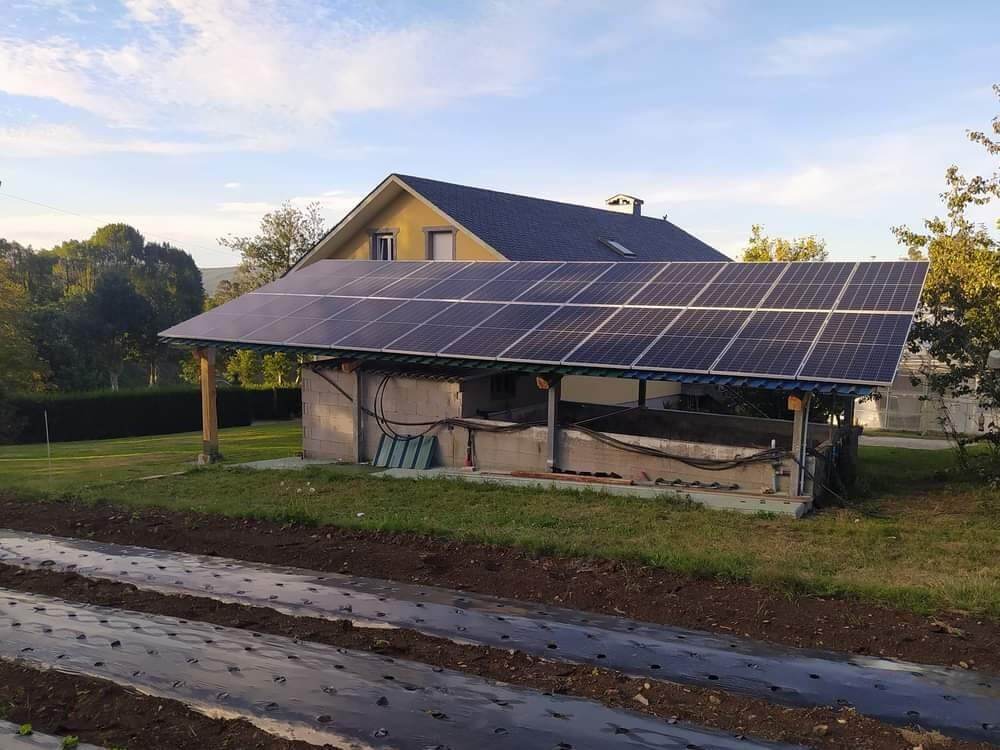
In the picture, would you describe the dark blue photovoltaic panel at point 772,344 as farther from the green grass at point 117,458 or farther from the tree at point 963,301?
the green grass at point 117,458

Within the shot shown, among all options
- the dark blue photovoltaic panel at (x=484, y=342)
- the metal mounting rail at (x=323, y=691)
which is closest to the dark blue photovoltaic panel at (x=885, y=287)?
the dark blue photovoltaic panel at (x=484, y=342)

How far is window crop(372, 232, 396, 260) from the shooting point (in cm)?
2945

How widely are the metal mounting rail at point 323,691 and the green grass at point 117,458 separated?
909 centimetres

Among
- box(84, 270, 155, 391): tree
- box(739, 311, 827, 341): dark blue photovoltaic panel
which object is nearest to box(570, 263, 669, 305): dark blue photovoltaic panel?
box(739, 311, 827, 341): dark blue photovoltaic panel

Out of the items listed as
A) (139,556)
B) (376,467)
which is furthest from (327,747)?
(376,467)

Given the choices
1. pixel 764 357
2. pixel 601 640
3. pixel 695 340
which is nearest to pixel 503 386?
pixel 695 340

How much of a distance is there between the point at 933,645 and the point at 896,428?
27.9 metres

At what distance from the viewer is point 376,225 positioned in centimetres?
2966

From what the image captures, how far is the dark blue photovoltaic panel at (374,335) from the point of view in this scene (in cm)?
1772

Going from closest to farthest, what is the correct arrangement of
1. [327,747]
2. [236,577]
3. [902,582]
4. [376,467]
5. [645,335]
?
[327,747] < [902,582] < [236,577] < [645,335] < [376,467]

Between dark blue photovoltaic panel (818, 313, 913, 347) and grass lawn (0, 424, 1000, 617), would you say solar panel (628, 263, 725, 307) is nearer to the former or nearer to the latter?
dark blue photovoltaic panel (818, 313, 913, 347)

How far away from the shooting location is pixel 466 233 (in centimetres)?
2689

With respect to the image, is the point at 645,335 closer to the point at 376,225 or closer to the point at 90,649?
the point at 90,649

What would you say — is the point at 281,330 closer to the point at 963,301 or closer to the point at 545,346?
the point at 545,346
